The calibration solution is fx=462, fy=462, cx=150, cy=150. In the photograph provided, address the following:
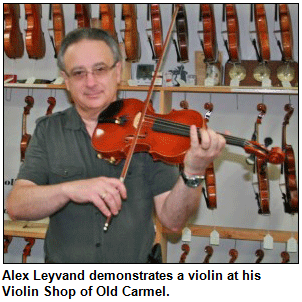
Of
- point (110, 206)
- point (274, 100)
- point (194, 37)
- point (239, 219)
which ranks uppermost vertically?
point (194, 37)

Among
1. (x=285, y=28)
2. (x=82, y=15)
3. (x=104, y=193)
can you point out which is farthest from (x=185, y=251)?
(x=104, y=193)

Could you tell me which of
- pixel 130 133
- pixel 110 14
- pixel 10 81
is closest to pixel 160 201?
pixel 130 133

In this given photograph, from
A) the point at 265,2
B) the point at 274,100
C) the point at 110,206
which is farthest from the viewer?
the point at 274,100

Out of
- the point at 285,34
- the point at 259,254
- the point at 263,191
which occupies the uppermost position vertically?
the point at 285,34

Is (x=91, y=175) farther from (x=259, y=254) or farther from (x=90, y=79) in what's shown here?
(x=259, y=254)

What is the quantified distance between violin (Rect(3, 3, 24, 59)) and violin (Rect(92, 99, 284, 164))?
1966 millimetres

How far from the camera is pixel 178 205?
1.67m

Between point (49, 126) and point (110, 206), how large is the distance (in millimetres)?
676

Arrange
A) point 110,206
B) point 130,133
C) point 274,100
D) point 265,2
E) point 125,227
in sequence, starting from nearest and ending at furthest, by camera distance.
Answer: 1. point 110,206
2. point 125,227
3. point 130,133
4. point 265,2
5. point 274,100

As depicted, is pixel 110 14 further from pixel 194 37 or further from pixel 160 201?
pixel 160 201

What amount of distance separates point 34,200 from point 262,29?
239 centimetres

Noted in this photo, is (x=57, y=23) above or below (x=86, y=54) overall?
above

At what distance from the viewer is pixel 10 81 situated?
3.73 m

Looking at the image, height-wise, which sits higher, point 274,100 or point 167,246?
point 274,100
